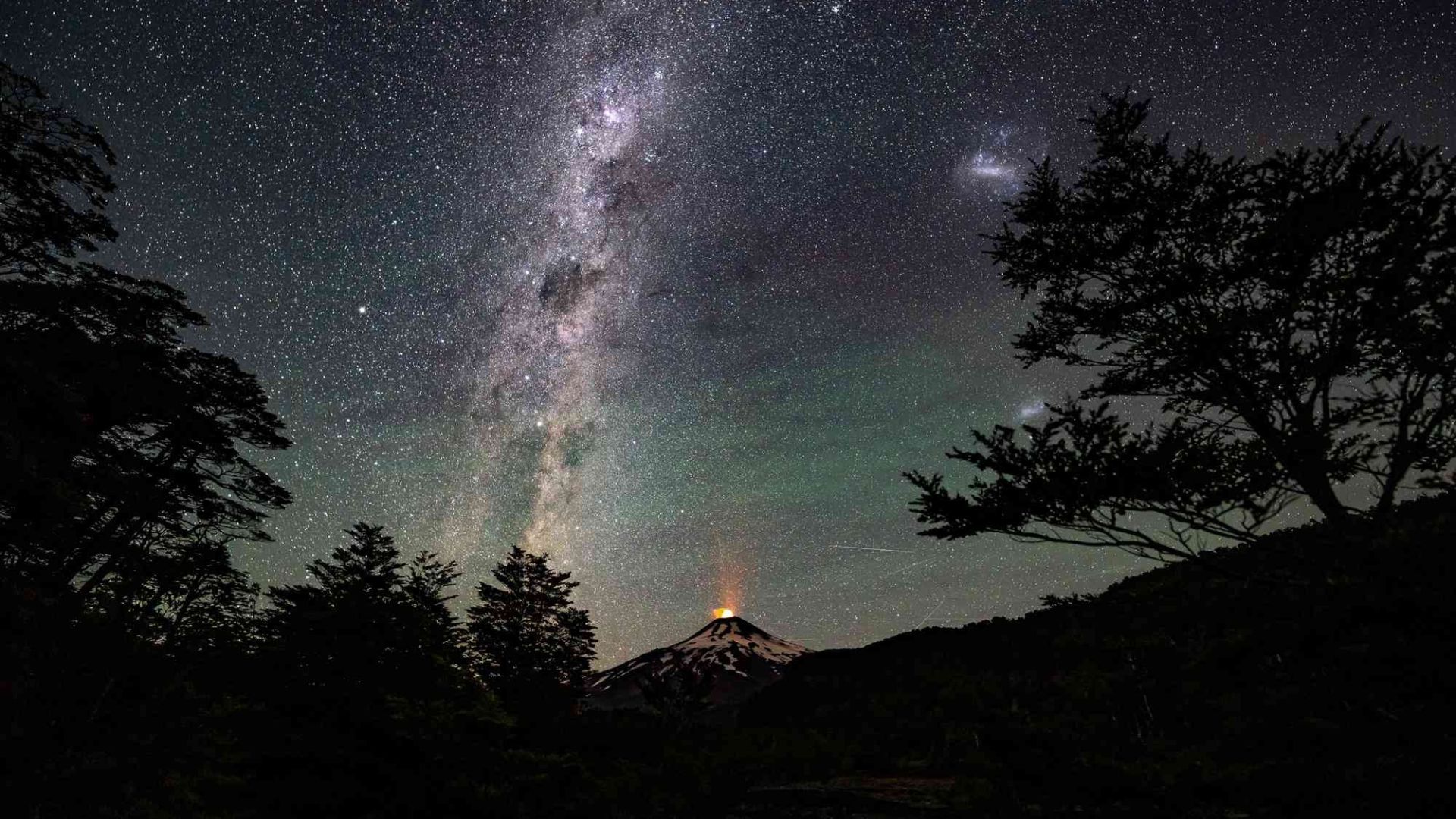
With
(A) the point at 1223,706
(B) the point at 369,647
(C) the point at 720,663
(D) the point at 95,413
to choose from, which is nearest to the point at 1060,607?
(A) the point at 1223,706

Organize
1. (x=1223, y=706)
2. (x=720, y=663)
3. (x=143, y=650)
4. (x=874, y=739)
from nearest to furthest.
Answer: (x=143, y=650), (x=1223, y=706), (x=874, y=739), (x=720, y=663)

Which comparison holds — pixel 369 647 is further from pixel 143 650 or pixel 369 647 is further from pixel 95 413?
pixel 95 413

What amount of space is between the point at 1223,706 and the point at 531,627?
27.8 m

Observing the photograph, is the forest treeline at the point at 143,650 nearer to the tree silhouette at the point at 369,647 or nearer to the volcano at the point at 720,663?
the tree silhouette at the point at 369,647

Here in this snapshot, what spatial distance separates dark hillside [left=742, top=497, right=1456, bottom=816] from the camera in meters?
5.83

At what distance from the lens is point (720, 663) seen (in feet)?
341

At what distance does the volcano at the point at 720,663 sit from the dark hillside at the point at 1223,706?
60610 millimetres

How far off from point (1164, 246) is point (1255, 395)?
2.62m

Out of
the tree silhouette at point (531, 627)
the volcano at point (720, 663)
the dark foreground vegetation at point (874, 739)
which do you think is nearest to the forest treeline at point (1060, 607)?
the dark foreground vegetation at point (874, 739)

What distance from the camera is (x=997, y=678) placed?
16.7m

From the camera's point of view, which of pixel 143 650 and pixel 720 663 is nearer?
pixel 143 650

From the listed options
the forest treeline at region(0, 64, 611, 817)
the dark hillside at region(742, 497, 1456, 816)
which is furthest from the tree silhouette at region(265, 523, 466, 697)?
the dark hillside at region(742, 497, 1456, 816)

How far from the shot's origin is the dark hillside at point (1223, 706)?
230 inches

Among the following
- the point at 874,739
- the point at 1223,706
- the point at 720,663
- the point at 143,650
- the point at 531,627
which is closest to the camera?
the point at 143,650
